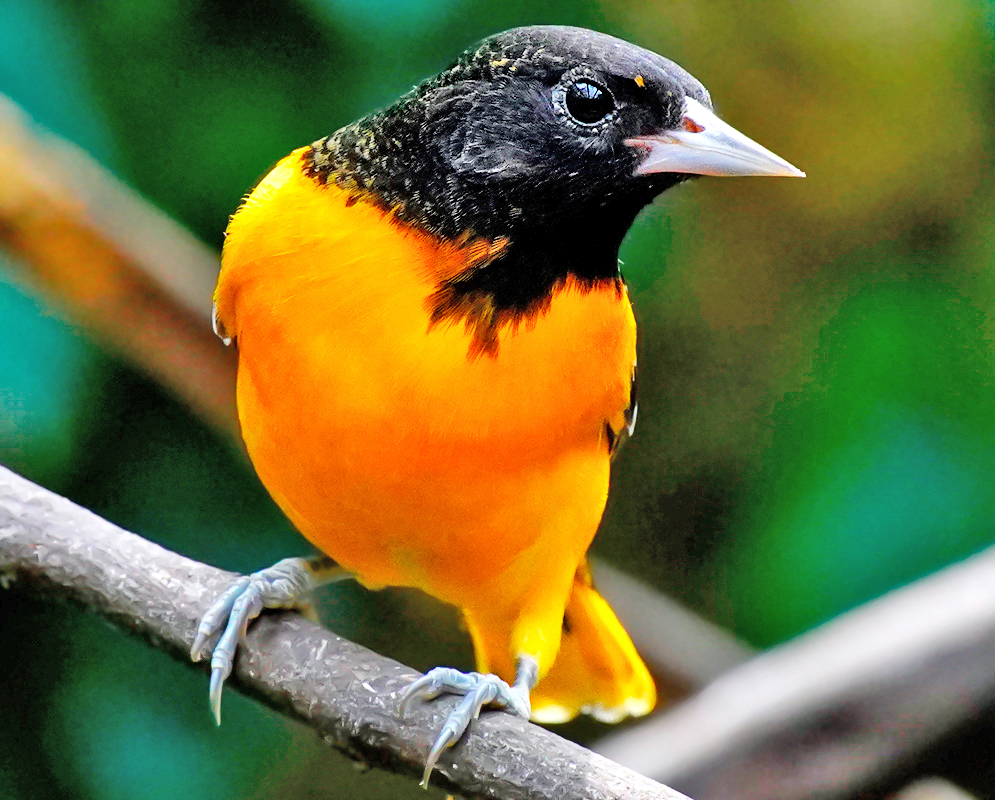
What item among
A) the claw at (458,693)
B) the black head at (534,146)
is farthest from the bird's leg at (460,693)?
the black head at (534,146)

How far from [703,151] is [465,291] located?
0.77ft

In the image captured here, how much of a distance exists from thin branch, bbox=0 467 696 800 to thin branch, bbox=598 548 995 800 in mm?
612

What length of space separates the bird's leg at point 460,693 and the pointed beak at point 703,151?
49 cm

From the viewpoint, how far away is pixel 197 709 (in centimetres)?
163

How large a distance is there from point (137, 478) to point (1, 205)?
0.40m

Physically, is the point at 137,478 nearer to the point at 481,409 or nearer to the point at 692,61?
the point at 481,409

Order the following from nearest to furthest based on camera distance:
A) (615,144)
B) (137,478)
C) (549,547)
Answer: (615,144) → (549,547) → (137,478)

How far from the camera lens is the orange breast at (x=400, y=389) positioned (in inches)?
39.4

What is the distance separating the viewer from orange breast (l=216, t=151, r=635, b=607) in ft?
3.28

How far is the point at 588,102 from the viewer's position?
98 cm

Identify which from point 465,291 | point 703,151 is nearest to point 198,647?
point 465,291

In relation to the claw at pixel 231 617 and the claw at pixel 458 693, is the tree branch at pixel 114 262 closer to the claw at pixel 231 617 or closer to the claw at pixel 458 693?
the claw at pixel 231 617

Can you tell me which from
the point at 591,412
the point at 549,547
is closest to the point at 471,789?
the point at 549,547

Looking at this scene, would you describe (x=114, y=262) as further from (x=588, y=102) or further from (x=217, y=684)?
(x=588, y=102)
